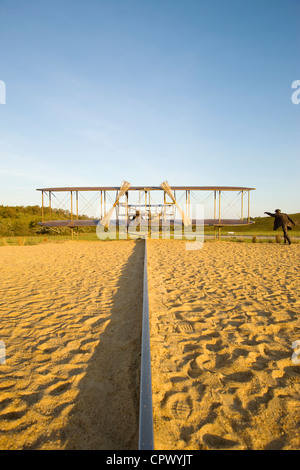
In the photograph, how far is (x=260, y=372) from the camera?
8.38ft

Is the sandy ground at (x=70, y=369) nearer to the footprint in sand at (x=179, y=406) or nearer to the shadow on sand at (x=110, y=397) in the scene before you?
the shadow on sand at (x=110, y=397)

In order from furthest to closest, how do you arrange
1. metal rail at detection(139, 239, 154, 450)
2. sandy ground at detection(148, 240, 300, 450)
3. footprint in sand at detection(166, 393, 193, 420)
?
footprint in sand at detection(166, 393, 193, 420) → sandy ground at detection(148, 240, 300, 450) → metal rail at detection(139, 239, 154, 450)

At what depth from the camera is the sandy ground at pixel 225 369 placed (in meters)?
1.79

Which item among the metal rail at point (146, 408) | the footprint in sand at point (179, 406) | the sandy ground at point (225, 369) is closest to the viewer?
the metal rail at point (146, 408)

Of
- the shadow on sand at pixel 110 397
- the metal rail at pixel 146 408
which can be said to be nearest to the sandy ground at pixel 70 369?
the shadow on sand at pixel 110 397

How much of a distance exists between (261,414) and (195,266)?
23.2 ft

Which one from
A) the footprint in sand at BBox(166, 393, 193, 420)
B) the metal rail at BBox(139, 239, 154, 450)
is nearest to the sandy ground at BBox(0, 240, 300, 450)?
the footprint in sand at BBox(166, 393, 193, 420)

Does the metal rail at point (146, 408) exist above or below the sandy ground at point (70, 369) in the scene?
above

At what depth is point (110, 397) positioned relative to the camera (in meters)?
2.27

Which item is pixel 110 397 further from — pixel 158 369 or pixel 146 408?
pixel 146 408

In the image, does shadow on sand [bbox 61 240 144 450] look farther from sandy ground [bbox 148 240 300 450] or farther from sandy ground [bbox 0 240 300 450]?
sandy ground [bbox 148 240 300 450]

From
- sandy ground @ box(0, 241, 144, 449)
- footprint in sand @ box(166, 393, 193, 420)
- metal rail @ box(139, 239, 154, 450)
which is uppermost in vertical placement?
metal rail @ box(139, 239, 154, 450)

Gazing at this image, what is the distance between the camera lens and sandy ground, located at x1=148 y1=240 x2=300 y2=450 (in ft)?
5.87

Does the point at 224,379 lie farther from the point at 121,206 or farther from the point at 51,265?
the point at 121,206
